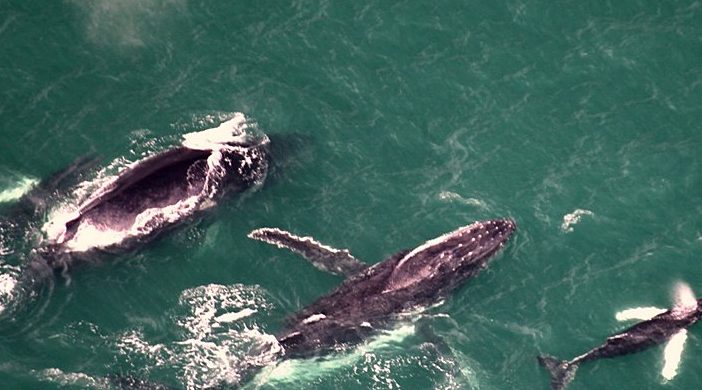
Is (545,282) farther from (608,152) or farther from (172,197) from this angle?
(172,197)

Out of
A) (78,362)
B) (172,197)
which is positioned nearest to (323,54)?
(172,197)

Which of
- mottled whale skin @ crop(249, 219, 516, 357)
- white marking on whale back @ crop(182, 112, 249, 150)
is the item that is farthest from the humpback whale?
white marking on whale back @ crop(182, 112, 249, 150)

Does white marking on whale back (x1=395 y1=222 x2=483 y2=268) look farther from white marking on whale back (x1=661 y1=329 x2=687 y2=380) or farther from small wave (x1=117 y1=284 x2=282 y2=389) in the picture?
white marking on whale back (x1=661 y1=329 x2=687 y2=380)

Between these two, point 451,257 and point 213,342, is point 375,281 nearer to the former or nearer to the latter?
point 451,257

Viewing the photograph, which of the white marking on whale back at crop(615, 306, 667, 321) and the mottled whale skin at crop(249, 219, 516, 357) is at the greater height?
the mottled whale skin at crop(249, 219, 516, 357)

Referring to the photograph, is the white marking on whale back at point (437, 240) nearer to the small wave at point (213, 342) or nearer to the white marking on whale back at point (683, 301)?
the small wave at point (213, 342)

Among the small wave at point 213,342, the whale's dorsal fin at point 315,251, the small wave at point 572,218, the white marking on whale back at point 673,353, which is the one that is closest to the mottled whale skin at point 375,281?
the whale's dorsal fin at point 315,251

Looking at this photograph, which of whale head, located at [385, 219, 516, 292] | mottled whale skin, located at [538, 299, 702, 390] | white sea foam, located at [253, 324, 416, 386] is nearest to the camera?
white sea foam, located at [253, 324, 416, 386]
